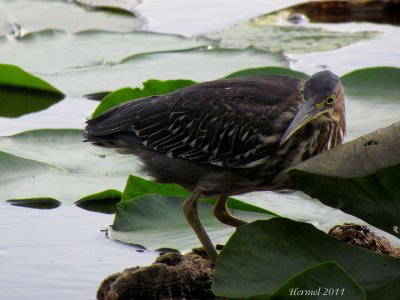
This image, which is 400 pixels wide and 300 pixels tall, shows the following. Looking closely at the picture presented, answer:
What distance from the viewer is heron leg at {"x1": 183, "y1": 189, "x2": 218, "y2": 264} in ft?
17.2

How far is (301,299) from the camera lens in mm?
4152

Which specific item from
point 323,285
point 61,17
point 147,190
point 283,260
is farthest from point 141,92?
point 61,17

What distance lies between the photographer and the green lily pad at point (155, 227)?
5.47 metres

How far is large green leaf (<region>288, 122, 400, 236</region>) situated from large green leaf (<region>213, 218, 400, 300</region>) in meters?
0.15

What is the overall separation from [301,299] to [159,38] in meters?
4.80

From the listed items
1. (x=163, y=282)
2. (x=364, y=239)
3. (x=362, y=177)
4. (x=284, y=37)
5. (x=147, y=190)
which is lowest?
(x=163, y=282)

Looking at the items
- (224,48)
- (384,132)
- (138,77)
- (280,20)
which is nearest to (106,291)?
(384,132)

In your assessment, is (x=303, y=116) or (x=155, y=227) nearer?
(x=303, y=116)

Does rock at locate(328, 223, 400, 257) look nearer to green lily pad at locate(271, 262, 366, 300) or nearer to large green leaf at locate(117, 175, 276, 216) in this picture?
large green leaf at locate(117, 175, 276, 216)

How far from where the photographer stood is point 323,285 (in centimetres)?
408

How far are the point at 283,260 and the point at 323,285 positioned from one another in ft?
1.40

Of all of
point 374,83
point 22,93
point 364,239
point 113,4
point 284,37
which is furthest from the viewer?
point 113,4

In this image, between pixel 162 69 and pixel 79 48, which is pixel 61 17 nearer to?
pixel 79 48

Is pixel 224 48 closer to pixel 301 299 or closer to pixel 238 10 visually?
pixel 238 10
